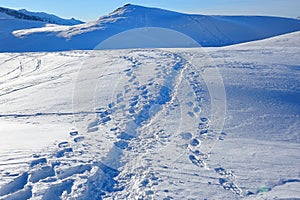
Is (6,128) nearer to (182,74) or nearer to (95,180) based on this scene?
(95,180)

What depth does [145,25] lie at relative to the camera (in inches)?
1057

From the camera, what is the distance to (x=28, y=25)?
30.5 meters

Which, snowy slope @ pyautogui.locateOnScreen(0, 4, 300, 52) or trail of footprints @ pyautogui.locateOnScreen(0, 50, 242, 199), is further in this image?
snowy slope @ pyautogui.locateOnScreen(0, 4, 300, 52)

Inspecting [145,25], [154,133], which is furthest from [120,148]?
[145,25]

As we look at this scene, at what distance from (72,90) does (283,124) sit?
5013mm

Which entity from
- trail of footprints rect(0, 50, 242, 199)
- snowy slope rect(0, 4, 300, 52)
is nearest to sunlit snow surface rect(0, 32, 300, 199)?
trail of footprints rect(0, 50, 242, 199)

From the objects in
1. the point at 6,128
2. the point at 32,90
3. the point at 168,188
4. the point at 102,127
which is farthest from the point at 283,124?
the point at 32,90

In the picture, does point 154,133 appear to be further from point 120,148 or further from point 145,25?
point 145,25

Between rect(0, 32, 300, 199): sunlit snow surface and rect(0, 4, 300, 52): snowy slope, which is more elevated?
A: rect(0, 4, 300, 52): snowy slope

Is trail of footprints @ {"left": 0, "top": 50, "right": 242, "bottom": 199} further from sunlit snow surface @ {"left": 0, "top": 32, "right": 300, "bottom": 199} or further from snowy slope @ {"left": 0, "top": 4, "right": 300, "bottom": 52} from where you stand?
snowy slope @ {"left": 0, "top": 4, "right": 300, "bottom": 52}

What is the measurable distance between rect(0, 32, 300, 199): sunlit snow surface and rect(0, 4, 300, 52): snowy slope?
1209 cm

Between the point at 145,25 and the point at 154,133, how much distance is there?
22.0 meters

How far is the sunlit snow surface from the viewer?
4.26 m

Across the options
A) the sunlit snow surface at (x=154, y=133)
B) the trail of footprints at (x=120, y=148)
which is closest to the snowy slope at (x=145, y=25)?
the sunlit snow surface at (x=154, y=133)
